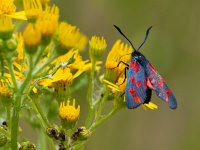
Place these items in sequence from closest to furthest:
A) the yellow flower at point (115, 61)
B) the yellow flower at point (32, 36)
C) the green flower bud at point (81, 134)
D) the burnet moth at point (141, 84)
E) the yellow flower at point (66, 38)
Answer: the yellow flower at point (32, 36) < the yellow flower at point (66, 38) < the green flower bud at point (81, 134) < the burnet moth at point (141, 84) < the yellow flower at point (115, 61)

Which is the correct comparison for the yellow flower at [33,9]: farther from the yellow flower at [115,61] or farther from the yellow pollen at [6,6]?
the yellow flower at [115,61]

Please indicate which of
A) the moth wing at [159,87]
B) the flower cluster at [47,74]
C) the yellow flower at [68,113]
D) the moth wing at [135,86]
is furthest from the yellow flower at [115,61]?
the yellow flower at [68,113]

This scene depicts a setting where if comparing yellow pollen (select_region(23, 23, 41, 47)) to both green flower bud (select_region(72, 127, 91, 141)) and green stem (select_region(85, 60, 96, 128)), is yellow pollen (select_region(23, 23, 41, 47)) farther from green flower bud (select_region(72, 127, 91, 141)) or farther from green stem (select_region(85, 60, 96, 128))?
green stem (select_region(85, 60, 96, 128))

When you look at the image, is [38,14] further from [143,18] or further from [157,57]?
[143,18]

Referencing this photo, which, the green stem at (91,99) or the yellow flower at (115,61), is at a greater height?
the yellow flower at (115,61)

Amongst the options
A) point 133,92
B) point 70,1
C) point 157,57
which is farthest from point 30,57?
point 70,1

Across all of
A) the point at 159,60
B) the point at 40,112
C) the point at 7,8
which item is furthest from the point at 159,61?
the point at 40,112
